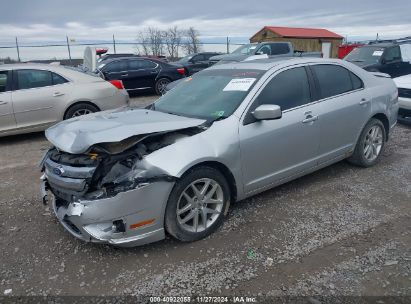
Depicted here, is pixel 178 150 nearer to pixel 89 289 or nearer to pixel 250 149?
pixel 250 149

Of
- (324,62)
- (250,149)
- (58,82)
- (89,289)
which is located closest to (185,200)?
(250,149)

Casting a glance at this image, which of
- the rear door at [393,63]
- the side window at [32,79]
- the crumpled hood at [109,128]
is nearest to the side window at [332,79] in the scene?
the crumpled hood at [109,128]

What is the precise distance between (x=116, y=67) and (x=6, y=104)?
6352 millimetres

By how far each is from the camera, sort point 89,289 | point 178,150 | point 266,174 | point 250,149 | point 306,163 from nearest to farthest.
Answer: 1. point 89,289
2. point 178,150
3. point 250,149
4. point 266,174
5. point 306,163

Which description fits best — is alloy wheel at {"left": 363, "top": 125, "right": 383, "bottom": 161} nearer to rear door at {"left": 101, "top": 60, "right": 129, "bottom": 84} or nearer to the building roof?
rear door at {"left": 101, "top": 60, "right": 129, "bottom": 84}

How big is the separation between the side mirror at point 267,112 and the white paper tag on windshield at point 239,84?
14.5 inches

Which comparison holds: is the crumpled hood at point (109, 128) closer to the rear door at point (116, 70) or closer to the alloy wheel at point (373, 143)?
the alloy wheel at point (373, 143)

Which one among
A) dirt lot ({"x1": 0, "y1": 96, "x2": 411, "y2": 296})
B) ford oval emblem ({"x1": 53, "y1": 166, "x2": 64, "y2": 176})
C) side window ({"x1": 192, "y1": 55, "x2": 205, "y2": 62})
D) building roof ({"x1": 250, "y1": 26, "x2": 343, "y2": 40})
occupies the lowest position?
dirt lot ({"x1": 0, "y1": 96, "x2": 411, "y2": 296})

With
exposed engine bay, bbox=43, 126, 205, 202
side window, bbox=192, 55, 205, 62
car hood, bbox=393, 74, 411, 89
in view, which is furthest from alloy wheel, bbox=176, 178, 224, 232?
side window, bbox=192, 55, 205, 62

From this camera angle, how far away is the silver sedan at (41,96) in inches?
272

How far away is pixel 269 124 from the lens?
3.83 m

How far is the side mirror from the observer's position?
11.7 feet

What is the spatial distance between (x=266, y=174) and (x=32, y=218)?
2.58m

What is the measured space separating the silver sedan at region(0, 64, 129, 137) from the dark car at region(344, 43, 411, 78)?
800 centimetres
